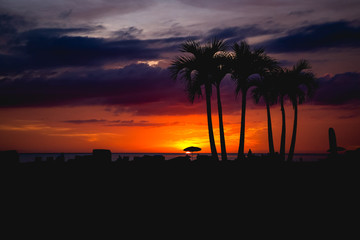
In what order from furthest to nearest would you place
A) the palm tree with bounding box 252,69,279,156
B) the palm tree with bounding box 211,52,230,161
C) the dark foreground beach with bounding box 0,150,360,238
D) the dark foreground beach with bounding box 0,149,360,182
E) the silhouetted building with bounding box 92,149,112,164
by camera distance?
1. the palm tree with bounding box 252,69,279,156
2. the palm tree with bounding box 211,52,230,161
3. the silhouetted building with bounding box 92,149,112,164
4. the dark foreground beach with bounding box 0,149,360,182
5. the dark foreground beach with bounding box 0,150,360,238

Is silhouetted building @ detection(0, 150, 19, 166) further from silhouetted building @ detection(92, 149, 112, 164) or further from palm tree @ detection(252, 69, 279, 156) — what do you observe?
palm tree @ detection(252, 69, 279, 156)

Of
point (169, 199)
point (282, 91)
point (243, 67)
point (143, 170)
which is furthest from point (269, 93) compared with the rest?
point (169, 199)

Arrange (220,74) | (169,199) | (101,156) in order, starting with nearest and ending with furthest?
(169,199), (101,156), (220,74)

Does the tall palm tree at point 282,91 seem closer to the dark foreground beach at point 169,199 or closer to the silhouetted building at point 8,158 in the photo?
the dark foreground beach at point 169,199

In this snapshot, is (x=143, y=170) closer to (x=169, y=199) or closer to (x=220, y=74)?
(x=220, y=74)

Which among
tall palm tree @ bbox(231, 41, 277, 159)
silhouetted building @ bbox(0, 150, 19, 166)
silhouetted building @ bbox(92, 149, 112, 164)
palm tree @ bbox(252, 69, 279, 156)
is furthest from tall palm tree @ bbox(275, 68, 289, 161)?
silhouetted building @ bbox(0, 150, 19, 166)

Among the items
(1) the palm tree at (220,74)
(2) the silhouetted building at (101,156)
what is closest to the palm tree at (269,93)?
(1) the palm tree at (220,74)

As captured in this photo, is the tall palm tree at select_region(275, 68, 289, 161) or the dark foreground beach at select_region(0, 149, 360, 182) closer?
the dark foreground beach at select_region(0, 149, 360, 182)

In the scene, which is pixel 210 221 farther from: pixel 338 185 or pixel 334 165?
pixel 334 165

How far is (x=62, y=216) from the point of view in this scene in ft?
31.6

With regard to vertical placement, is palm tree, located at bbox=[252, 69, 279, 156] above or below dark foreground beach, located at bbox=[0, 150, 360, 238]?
above

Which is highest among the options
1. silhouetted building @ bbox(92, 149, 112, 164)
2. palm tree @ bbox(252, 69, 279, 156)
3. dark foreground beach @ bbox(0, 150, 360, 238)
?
palm tree @ bbox(252, 69, 279, 156)

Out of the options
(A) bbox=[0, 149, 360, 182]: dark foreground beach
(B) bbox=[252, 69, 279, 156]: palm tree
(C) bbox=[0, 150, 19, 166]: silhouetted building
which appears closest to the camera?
(C) bbox=[0, 150, 19, 166]: silhouetted building

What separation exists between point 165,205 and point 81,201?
2.82m
